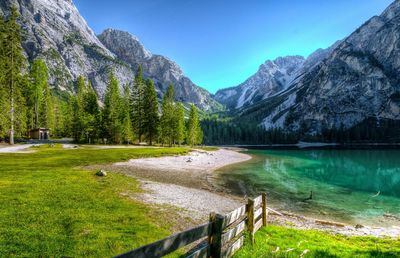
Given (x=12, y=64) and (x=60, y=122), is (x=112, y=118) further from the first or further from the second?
(x=60, y=122)

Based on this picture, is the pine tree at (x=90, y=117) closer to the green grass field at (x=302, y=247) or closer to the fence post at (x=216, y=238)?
the green grass field at (x=302, y=247)

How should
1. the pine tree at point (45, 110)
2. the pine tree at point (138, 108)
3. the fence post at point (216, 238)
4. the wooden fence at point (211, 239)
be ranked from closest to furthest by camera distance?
the wooden fence at point (211, 239), the fence post at point (216, 238), the pine tree at point (138, 108), the pine tree at point (45, 110)

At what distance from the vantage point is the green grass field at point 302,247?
10953mm

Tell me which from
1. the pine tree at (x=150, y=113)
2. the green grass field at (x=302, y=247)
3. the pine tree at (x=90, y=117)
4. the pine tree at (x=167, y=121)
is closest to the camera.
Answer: the green grass field at (x=302, y=247)

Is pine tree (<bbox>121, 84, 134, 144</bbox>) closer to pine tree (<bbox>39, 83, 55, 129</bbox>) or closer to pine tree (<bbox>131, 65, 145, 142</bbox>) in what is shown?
pine tree (<bbox>131, 65, 145, 142</bbox>)

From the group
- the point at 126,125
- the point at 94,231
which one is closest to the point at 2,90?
the point at 126,125

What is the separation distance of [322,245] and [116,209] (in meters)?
11.7

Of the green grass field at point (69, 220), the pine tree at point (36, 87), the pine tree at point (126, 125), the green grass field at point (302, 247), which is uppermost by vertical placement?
the pine tree at point (36, 87)

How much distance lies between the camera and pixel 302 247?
12.0 metres

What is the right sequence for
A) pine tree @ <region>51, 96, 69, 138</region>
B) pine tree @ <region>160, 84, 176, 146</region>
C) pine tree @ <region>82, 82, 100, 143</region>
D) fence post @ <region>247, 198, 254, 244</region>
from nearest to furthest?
1. fence post @ <region>247, 198, 254, 244</region>
2. pine tree @ <region>82, 82, 100, 143</region>
3. pine tree @ <region>160, 84, 176, 146</region>
4. pine tree @ <region>51, 96, 69, 138</region>

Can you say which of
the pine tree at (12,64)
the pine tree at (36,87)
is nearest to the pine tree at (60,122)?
the pine tree at (36,87)

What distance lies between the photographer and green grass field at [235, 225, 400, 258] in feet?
35.9

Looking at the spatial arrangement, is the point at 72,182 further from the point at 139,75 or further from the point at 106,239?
the point at 139,75

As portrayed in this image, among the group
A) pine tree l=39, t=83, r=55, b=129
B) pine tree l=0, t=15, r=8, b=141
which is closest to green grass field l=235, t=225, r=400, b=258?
pine tree l=0, t=15, r=8, b=141
